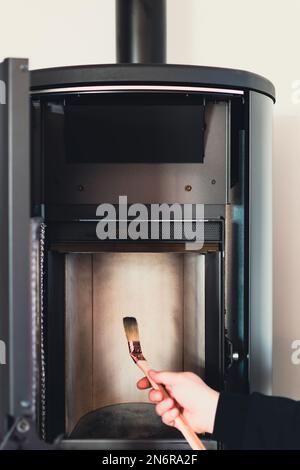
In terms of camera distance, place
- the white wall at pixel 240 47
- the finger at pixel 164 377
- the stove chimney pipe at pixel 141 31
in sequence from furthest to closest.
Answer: the white wall at pixel 240 47, the stove chimney pipe at pixel 141 31, the finger at pixel 164 377

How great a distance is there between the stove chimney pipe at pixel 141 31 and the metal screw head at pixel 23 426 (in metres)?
0.90

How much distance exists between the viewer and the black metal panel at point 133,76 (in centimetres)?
103

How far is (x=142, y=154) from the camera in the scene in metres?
1.13

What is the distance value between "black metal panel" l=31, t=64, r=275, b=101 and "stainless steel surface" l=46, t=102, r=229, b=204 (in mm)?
97

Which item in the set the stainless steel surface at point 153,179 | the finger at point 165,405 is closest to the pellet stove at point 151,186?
the stainless steel surface at point 153,179

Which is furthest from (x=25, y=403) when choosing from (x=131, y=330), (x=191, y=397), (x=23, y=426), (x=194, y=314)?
(x=194, y=314)

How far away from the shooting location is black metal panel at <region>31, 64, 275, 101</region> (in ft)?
3.39

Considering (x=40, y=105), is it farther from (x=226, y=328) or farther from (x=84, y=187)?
(x=226, y=328)

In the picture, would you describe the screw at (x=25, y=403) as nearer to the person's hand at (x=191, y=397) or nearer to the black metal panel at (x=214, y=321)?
the person's hand at (x=191, y=397)

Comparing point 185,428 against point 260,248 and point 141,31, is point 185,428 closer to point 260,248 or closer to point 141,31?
point 260,248

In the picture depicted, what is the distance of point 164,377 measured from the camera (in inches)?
35.6

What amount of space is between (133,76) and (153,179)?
0.71ft

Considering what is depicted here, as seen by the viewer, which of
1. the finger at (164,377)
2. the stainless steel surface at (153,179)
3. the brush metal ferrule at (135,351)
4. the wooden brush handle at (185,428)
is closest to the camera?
the wooden brush handle at (185,428)
